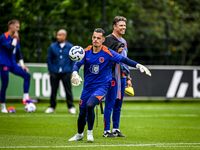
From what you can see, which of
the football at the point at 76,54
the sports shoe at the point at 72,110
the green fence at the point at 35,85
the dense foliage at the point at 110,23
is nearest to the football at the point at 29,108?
the sports shoe at the point at 72,110

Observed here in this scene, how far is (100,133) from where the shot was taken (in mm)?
8320

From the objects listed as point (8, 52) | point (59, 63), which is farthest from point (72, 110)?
point (8, 52)

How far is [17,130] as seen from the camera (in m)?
8.37

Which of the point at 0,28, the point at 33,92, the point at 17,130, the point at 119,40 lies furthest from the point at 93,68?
the point at 0,28

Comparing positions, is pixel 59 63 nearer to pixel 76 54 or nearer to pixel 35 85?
pixel 35 85

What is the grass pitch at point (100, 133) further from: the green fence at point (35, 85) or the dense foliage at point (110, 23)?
the dense foliage at point (110, 23)

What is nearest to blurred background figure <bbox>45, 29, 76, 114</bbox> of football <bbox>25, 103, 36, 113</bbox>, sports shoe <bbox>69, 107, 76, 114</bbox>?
sports shoe <bbox>69, 107, 76, 114</bbox>

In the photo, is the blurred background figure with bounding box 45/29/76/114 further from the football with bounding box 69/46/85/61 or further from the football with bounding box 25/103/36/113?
the football with bounding box 69/46/85/61

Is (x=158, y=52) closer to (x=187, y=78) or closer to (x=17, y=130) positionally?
(x=187, y=78)

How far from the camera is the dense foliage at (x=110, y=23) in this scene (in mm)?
17094

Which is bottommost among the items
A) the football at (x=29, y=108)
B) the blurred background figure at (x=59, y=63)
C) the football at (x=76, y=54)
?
the football at (x=29, y=108)

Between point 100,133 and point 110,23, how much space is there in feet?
34.4

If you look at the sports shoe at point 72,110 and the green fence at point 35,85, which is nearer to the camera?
the sports shoe at point 72,110

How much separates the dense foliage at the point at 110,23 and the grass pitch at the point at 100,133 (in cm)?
604
